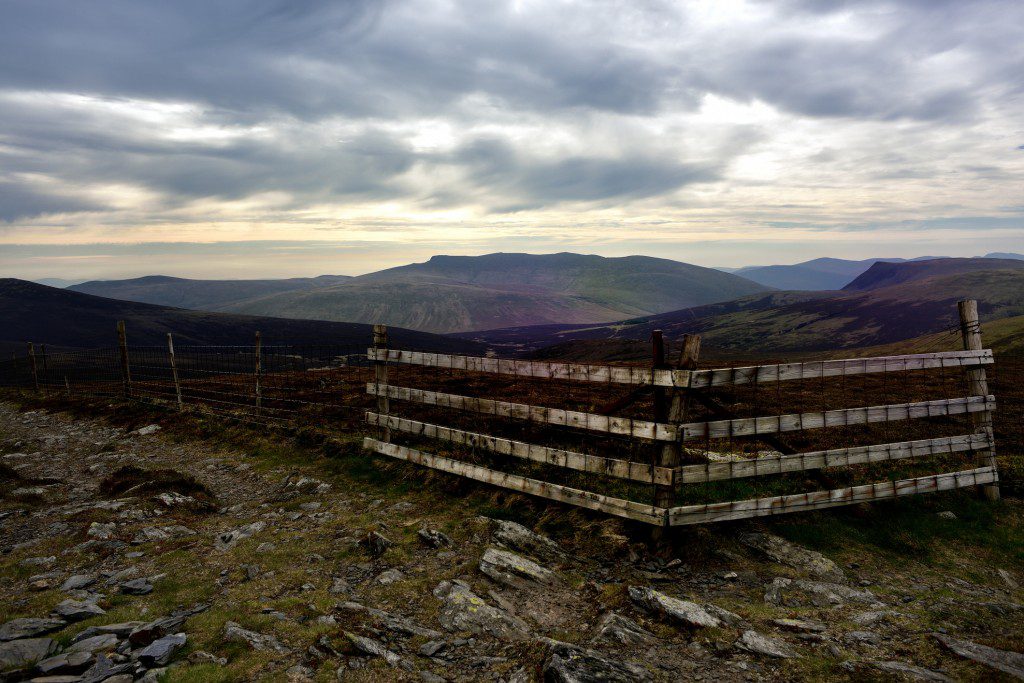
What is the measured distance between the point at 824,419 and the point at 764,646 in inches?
147

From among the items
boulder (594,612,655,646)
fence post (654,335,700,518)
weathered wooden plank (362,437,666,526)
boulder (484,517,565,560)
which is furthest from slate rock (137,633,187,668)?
fence post (654,335,700,518)

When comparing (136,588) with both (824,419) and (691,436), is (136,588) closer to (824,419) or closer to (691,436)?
(691,436)

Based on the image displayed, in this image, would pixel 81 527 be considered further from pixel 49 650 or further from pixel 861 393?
pixel 861 393

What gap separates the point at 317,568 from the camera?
7023mm

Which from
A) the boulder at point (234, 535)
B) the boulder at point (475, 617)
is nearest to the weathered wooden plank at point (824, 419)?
the boulder at point (475, 617)

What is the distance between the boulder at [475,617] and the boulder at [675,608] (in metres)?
1.45

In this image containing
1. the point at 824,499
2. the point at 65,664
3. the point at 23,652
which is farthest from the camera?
the point at 824,499

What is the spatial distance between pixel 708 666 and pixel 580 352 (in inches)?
2266

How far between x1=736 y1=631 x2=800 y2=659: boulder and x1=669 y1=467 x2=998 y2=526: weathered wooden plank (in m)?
1.79

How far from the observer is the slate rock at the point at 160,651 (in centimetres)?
455

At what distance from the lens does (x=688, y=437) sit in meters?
6.87

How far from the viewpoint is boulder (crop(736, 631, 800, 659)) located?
510 cm

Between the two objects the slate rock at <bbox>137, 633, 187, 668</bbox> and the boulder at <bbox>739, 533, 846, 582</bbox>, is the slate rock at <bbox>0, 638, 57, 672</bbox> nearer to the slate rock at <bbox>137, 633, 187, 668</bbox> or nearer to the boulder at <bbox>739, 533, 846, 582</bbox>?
the slate rock at <bbox>137, 633, 187, 668</bbox>

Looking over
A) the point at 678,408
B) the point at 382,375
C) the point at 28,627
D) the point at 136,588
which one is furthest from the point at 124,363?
the point at 678,408
